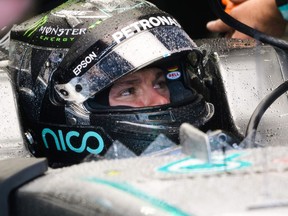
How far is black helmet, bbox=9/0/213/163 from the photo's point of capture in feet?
8.00

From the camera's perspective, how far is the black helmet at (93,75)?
2.44 meters

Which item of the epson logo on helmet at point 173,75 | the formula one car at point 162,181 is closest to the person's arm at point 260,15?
the epson logo on helmet at point 173,75

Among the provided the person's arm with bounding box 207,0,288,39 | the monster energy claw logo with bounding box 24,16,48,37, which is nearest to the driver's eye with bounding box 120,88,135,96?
the monster energy claw logo with bounding box 24,16,48,37

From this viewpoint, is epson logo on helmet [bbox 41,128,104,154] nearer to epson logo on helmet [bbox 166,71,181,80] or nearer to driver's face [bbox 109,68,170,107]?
driver's face [bbox 109,68,170,107]

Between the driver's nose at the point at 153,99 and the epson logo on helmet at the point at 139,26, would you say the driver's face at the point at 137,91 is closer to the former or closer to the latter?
the driver's nose at the point at 153,99

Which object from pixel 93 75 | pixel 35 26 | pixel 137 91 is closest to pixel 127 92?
pixel 137 91

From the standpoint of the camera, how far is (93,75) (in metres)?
2.45

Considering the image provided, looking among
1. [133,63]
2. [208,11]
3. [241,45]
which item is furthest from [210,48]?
[208,11]

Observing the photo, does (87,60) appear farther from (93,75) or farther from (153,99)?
(153,99)

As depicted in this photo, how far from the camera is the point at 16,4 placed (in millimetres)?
4238

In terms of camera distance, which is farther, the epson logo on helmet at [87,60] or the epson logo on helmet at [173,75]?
the epson logo on helmet at [173,75]

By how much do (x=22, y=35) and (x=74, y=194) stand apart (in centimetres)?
152

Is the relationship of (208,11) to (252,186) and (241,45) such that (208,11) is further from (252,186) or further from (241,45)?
(252,186)

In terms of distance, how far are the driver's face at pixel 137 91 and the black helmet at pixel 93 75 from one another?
0.04m
